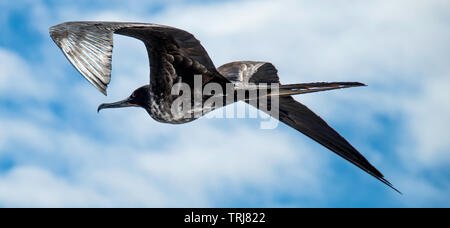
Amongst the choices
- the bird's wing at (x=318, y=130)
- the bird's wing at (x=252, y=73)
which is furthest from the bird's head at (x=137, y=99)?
the bird's wing at (x=318, y=130)

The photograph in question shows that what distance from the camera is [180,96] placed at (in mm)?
7195

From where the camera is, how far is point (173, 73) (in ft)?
22.9

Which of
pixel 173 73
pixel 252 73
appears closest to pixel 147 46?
pixel 173 73

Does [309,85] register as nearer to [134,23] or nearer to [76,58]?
[134,23]

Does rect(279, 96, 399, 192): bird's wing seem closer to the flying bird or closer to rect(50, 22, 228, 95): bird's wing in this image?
the flying bird

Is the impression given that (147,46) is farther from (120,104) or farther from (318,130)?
(318,130)

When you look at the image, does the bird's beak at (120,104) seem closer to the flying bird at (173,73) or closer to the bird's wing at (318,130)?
the flying bird at (173,73)

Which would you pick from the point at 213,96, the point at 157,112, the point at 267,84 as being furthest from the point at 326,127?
the point at 157,112

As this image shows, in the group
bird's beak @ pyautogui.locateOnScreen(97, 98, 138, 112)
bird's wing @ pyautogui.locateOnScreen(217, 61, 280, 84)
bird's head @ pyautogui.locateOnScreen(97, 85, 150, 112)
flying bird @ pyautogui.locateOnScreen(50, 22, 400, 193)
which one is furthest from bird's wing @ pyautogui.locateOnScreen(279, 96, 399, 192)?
bird's beak @ pyautogui.locateOnScreen(97, 98, 138, 112)

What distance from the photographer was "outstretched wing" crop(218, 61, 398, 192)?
756 centimetres

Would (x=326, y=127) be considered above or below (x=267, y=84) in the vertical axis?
below

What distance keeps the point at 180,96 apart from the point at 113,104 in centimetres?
152

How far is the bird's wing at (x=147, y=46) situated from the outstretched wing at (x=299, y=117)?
34.6 inches

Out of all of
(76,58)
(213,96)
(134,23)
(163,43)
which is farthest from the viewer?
(213,96)
